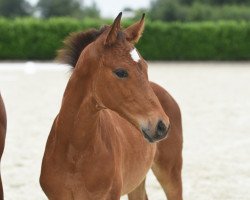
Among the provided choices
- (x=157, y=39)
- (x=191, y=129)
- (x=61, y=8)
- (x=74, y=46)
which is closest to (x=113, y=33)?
(x=74, y=46)

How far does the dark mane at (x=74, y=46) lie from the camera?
3.34 metres

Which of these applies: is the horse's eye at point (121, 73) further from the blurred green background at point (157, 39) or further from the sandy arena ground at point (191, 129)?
the blurred green background at point (157, 39)

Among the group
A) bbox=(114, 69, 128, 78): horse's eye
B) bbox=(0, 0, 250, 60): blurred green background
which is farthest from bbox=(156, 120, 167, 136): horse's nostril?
bbox=(0, 0, 250, 60): blurred green background

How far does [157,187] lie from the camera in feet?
20.6

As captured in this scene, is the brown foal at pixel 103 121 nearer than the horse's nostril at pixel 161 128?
No

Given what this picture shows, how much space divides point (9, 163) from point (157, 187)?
91.2 inches

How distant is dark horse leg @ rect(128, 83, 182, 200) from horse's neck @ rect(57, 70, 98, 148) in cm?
98

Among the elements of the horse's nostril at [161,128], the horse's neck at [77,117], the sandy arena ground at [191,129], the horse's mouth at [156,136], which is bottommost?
the sandy arena ground at [191,129]

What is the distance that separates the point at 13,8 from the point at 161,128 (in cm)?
6085

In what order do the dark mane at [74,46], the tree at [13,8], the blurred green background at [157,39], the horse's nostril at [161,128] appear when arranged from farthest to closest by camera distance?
the tree at [13,8], the blurred green background at [157,39], the dark mane at [74,46], the horse's nostril at [161,128]

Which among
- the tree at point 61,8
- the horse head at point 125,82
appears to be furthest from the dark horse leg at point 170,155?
the tree at point 61,8

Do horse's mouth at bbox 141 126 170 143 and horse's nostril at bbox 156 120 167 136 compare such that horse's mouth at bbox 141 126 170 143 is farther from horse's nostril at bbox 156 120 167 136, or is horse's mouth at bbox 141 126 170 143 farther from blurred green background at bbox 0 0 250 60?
blurred green background at bbox 0 0 250 60

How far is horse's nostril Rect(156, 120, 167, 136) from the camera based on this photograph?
2797mm

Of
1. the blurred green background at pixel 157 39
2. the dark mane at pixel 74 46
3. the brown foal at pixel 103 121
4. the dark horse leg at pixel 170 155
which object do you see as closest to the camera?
the brown foal at pixel 103 121
